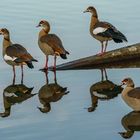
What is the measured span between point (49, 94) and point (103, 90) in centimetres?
120

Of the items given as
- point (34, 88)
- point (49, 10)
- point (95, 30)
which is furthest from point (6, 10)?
point (34, 88)

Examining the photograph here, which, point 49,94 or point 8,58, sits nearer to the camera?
point 49,94

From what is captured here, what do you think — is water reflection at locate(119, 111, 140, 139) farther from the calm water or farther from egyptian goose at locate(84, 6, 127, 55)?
egyptian goose at locate(84, 6, 127, 55)

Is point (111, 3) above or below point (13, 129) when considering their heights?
above

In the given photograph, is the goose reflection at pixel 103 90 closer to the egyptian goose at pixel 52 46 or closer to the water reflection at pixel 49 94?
the water reflection at pixel 49 94

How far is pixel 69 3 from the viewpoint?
27.1 meters

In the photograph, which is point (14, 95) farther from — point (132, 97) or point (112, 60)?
point (112, 60)

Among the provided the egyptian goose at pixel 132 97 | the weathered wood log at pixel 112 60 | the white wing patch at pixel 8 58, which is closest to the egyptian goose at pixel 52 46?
the weathered wood log at pixel 112 60

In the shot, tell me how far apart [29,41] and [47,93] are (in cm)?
503

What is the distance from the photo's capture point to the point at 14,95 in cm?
1339

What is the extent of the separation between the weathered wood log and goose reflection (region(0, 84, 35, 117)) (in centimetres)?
211

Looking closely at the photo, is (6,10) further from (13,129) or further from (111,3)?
(13,129)

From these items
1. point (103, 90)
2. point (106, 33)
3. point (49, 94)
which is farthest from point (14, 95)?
point (106, 33)

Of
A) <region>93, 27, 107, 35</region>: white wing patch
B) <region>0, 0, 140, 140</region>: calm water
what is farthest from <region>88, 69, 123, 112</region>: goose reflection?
<region>93, 27, 107, 35</region>: white wing patch
